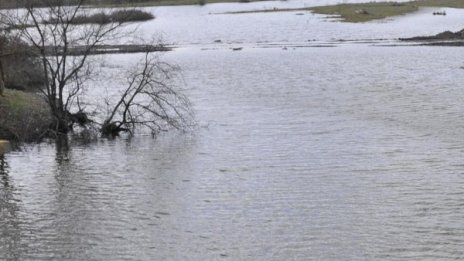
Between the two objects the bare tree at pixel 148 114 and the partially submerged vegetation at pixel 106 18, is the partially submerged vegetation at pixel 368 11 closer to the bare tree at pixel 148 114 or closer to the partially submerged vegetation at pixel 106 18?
the bare tree at pixel 148 114

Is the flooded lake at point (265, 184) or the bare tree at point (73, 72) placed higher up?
the bare tree at point (73, 72)

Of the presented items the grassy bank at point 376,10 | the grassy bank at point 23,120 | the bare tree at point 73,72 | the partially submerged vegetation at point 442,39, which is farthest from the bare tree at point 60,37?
the grassy bank at point 376,10

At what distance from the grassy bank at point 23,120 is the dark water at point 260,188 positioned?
106 cm

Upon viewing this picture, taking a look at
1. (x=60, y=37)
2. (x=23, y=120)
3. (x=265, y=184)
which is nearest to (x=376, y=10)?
(x=60, y=37)

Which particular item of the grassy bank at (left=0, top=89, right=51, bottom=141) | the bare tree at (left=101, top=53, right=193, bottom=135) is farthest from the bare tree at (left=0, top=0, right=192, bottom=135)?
the grassy bank at (left=0, top=89, right=51, bottom=141)

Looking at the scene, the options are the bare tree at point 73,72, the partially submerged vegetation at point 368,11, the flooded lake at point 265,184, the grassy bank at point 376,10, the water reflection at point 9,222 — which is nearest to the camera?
the water reflection at point 9,222

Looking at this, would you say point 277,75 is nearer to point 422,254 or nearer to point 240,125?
point 240,125

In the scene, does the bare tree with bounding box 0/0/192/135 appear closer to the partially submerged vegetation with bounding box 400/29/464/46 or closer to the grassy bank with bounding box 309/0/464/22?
the partially submerged vegetation with bounding box 400/29/464/46

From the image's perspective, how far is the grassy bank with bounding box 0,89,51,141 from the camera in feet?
74.0

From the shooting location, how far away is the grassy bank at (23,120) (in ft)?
74.0

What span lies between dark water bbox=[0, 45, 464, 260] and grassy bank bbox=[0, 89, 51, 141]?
1.06 m

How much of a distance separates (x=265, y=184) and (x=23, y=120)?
10.6 metres

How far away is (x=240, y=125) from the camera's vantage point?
23984 millimetres

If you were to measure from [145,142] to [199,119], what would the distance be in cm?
382
